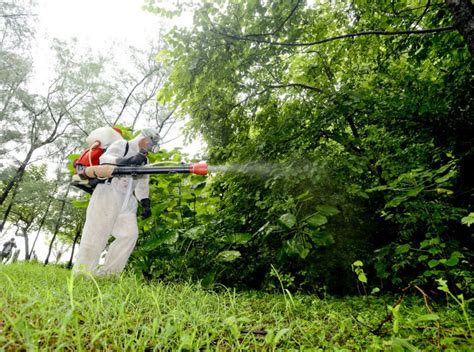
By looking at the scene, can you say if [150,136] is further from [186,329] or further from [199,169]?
[186,329]

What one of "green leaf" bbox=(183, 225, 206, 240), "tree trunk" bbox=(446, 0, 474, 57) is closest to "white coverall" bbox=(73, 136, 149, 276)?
"green leaf" bbox=(183, 225, 206, 240)

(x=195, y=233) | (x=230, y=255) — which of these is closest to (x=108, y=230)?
(x=195, y=233)

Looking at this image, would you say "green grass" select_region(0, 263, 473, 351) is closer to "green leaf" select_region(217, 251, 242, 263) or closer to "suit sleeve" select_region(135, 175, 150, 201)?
"green leaf" select_region(217, 251, 242, 263)

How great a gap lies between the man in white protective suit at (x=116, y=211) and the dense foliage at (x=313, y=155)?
13.6 inches

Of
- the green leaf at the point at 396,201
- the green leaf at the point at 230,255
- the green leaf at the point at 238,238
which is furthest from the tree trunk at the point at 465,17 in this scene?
the green leaf at the point at 230,255

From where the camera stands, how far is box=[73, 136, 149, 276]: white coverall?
11.7ft

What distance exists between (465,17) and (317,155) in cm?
169

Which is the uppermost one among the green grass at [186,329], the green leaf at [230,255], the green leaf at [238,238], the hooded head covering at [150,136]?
the hooded head covering at [150,136]

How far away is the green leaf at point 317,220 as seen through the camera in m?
2.91

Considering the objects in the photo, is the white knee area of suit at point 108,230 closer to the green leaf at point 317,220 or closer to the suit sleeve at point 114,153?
the suit sleeve at point 114,153

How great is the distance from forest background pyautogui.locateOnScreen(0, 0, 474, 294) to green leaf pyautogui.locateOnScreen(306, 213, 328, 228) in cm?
2

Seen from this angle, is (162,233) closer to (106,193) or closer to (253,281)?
(106,193)

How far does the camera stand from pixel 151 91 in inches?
778

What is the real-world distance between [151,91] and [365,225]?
1874 cm
